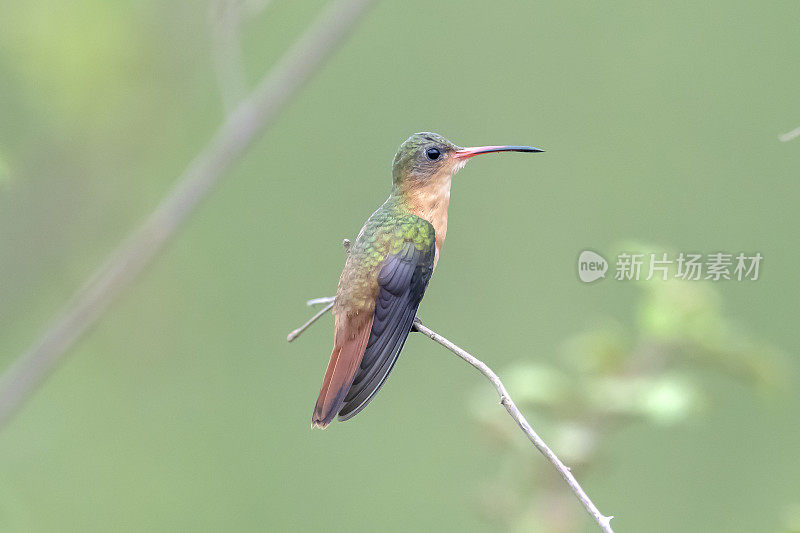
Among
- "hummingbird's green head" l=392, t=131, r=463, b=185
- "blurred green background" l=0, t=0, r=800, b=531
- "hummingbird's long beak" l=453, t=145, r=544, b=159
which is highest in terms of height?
"hummingbird's long beak" l=453, t=145, r=544, b=159

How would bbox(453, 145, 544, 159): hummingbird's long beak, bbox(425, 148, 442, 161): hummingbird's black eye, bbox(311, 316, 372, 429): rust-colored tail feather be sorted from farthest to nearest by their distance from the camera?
bbox(425, 148, 442, 161): hummingbird's black eye
bbox(453, 145, 544, 159): hummingbird's long beak
bbox(311, 316, 372, 429): rust-colored tail feather

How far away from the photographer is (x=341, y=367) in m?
1.37

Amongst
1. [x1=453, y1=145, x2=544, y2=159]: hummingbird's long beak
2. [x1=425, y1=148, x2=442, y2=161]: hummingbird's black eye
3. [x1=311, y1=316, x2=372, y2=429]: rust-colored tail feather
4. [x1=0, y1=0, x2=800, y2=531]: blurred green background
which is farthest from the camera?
[x1=0, y1=0, x2=800, y2=531]: blurred green background

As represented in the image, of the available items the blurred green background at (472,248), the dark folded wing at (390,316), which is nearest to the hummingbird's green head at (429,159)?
the dark folded wing at (390,316)

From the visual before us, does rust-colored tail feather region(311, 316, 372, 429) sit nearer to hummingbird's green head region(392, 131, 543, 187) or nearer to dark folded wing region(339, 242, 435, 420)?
dark folded wing region(339, 242, 435, 420)

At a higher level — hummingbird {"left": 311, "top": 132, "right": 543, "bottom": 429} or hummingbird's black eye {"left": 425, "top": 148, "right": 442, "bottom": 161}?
hummingbird's black eye {"left": 425, "top": 148, "right": 442, "bottom": 161}

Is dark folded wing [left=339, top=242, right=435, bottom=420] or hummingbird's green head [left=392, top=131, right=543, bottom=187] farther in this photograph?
hummingbird's green head [left=392, top=131, right=543, bottom=187]

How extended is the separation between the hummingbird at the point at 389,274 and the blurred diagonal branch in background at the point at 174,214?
1.13 feet

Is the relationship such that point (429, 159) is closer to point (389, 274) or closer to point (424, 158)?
point (424, 158)

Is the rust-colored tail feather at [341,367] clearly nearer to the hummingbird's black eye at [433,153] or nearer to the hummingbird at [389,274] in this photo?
the hummingbird at [389,274]

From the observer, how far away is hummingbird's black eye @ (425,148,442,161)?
5.41 feet

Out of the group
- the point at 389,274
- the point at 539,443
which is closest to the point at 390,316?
the point at 389,274

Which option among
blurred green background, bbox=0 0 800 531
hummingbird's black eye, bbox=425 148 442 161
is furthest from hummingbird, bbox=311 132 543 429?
blurred green background, bbox=0 0 800 531

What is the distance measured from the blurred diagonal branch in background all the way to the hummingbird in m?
0.34
